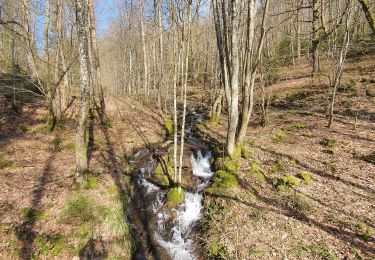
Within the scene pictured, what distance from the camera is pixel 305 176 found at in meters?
9.71

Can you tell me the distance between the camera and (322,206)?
8227 mm

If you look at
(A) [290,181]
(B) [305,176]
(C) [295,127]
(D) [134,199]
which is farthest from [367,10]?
(D) [134,199]

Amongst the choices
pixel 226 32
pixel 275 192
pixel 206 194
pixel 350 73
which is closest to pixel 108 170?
pixel 206 194

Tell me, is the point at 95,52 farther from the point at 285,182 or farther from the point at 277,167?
the point at 285,182

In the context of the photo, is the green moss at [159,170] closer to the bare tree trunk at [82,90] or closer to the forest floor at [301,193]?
the forest floor at [301,193]

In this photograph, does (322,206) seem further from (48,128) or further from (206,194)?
(48,128)

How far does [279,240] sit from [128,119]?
13706 millimetres

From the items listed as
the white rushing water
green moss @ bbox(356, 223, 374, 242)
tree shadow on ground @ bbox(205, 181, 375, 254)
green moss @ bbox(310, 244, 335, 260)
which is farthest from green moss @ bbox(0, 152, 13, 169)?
green moss @ bbox(356, 223, 374, 242)

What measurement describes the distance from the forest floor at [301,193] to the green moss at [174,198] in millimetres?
1125

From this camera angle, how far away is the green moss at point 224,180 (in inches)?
399

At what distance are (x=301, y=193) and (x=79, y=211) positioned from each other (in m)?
7.37

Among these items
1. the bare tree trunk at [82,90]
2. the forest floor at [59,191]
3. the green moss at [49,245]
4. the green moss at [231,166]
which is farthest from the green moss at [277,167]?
the green moss at [49,245]

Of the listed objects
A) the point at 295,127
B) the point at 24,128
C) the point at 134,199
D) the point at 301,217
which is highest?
the point at 24,128

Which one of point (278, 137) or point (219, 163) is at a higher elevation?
point (278, 137)
